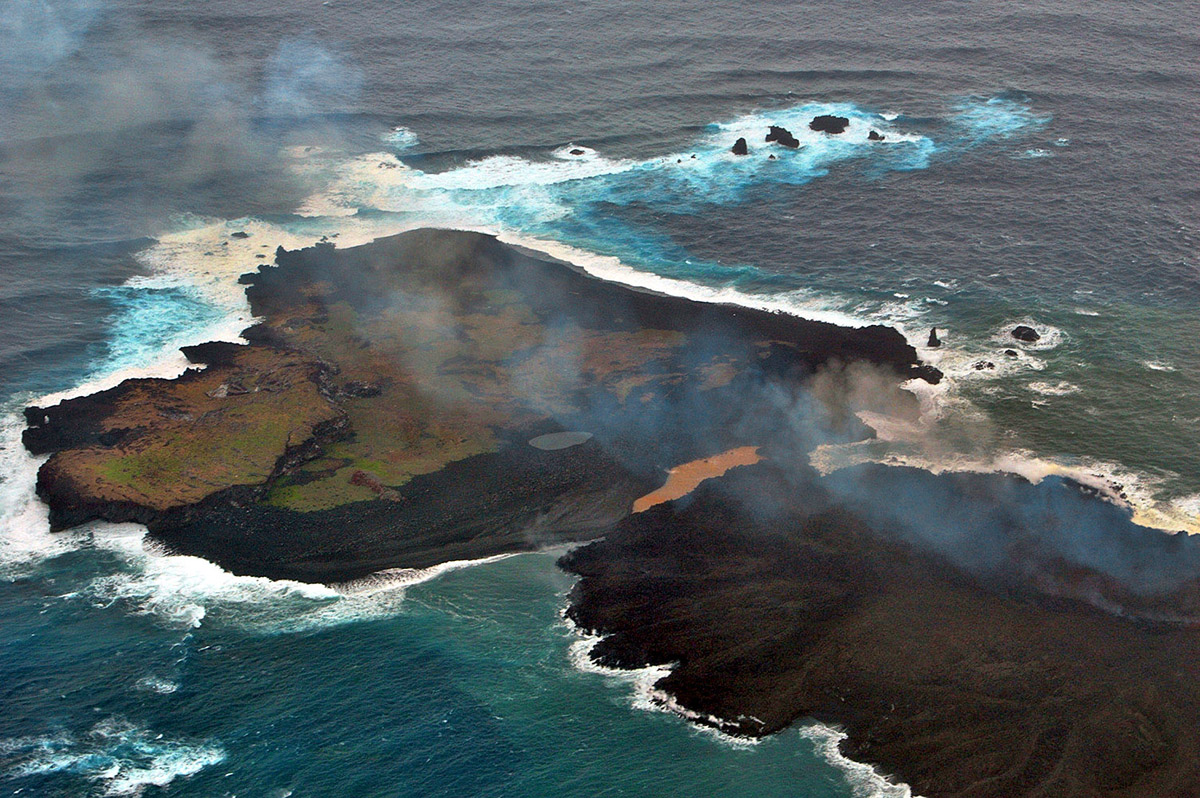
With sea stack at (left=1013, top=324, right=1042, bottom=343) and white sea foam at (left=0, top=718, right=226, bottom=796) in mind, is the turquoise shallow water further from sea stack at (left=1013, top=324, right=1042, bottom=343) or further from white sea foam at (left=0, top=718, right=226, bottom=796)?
sea stack at (left=1013, top=324, right=1042, bottom=343)

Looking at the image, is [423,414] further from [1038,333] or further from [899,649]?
[1038,333]

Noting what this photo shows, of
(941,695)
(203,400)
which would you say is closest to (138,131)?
(203,400)

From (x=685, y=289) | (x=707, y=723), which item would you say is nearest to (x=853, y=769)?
(x=707, y=723)

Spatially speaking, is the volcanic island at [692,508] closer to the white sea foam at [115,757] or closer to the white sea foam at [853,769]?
the white sea foam at [853,769]

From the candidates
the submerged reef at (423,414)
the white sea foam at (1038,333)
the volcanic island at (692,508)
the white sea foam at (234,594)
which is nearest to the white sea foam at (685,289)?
the submerged reef at (423,414)

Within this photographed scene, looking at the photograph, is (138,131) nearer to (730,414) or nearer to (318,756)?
(730,414)

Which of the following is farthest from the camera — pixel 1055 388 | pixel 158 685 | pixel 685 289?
pixel 685 289

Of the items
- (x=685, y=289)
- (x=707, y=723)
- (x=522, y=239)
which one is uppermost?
(x=522, y=239)
